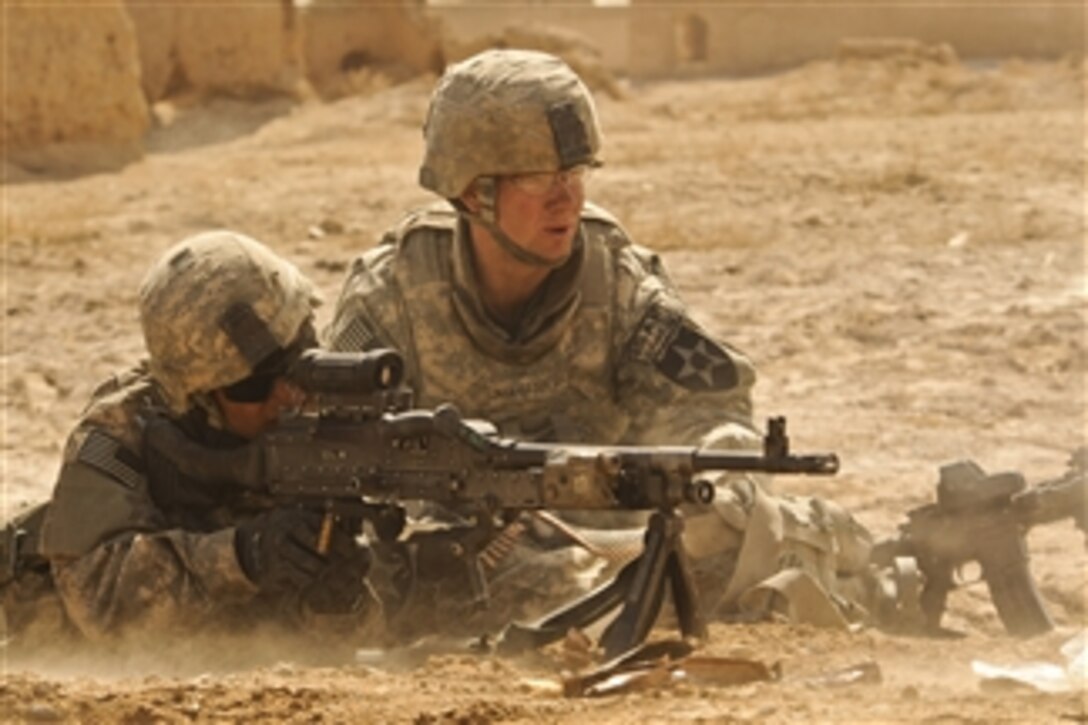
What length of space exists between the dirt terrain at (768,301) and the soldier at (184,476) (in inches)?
5.4

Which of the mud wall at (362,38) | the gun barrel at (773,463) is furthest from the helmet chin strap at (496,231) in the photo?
the mud wall at (362,38)

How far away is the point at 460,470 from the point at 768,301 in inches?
251

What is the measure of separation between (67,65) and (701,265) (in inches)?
262

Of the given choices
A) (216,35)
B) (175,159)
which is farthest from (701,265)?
(216,35)

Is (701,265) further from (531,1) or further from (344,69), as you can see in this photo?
(531,1)

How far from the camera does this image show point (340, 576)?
21.0ft

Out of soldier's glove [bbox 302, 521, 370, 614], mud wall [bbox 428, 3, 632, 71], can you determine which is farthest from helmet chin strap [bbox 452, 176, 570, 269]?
mud wall [bbox 428, 3, 632, 71]

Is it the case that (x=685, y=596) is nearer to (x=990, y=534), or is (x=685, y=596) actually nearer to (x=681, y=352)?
(x=681, y=352)

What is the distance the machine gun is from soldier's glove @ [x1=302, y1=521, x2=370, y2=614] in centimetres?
6

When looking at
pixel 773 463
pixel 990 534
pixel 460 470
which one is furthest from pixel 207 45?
pixel 773 463

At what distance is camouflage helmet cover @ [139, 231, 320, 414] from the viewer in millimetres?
6691

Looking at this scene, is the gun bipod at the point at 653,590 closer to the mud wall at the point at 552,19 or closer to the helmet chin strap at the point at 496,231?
the helmet chin strap at the point at 496,231

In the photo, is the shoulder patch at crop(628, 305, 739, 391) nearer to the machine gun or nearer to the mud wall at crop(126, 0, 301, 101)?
the machine gun

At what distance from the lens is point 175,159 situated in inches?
758
